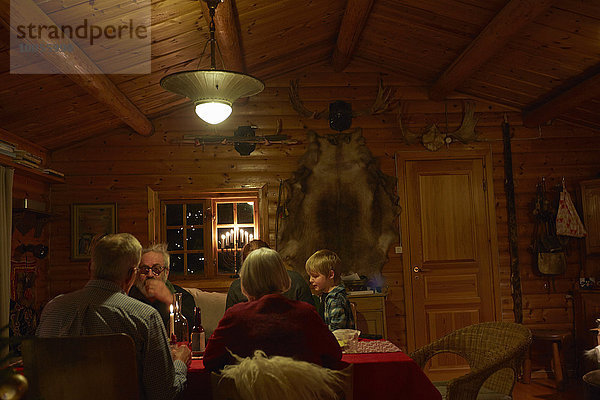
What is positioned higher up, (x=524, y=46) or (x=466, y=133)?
(x=524, y=46)

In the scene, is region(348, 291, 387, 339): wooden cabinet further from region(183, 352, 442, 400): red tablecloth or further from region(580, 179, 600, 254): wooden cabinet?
region(183, 352, 442, 400): red tablecloth

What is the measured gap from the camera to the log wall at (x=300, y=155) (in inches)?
235

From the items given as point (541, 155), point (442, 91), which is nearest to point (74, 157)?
point (442, 91)

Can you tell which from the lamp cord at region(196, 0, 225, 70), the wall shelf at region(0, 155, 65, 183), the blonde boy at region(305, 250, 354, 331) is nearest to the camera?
the blonde boy at region(305, 250, 354, 331)

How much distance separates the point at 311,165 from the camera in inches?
242

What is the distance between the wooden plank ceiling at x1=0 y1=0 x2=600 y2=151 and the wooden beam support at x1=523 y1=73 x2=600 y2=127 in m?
0.01

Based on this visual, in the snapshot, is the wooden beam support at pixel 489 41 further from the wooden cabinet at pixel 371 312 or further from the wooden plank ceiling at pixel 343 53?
the wooden cabinet at pixel 371 312

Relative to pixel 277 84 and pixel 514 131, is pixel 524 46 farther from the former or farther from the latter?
pixel 277 84

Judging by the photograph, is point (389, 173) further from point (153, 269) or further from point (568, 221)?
Answer: point (153, 269)

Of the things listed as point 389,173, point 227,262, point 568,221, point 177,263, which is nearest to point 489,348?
point 389,173

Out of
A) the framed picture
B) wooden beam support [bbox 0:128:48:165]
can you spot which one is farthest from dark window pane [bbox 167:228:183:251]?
wooden beam support [bbox 0:128:48:165]

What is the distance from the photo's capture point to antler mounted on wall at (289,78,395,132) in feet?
19.9

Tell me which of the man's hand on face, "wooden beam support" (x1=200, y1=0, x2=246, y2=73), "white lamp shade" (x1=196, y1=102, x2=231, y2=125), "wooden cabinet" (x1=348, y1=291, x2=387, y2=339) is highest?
"wooden beam support" (x1=200, y1=0, x2=246, y2=73)

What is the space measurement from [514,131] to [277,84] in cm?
277
